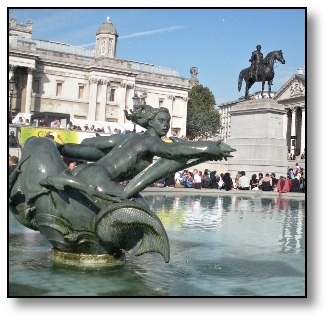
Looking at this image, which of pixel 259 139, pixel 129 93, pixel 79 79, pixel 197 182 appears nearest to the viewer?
pixel 197 182

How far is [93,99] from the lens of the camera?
2253 inches

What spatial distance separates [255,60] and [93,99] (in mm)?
39094

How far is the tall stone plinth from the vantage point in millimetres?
19359

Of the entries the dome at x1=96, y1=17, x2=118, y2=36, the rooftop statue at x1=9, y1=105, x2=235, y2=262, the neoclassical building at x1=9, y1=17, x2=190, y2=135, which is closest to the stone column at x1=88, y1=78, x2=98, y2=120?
the neoclassical building at x1=9, y1=17, x2=190, y2=135

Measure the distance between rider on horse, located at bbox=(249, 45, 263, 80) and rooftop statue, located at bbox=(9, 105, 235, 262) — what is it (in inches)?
625

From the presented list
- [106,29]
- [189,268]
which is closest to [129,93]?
[106,29]

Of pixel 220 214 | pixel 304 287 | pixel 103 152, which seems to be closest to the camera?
pixel 304 287

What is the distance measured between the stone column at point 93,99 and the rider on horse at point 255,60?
38543 mm

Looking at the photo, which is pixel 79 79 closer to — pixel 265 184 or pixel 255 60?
pixel 255 60

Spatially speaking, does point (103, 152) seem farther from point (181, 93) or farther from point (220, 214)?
point (181, 93)

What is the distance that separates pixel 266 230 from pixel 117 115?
170 ft

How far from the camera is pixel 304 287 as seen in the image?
429 centimetres

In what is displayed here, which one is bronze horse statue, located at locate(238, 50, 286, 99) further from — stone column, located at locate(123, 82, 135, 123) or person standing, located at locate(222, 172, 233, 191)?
stone column, located at locate(123, 82, 135, 123)
